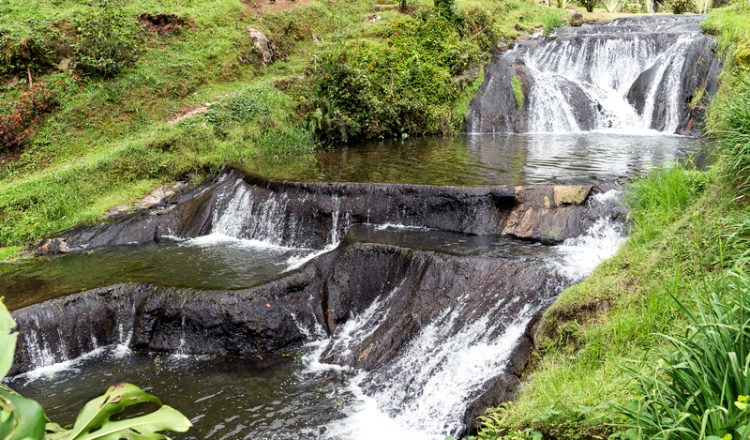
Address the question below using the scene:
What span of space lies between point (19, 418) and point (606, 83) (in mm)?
18421

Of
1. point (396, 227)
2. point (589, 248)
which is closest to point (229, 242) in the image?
point (396, 227)

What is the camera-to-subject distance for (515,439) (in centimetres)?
323

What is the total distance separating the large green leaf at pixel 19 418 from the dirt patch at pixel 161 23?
17.6 m

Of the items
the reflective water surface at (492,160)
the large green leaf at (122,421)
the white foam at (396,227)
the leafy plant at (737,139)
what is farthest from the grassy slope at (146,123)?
the leafy plant at (737,139)

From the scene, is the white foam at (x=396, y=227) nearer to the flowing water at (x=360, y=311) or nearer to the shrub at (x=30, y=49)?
the flowing water at (x=360, y=311)

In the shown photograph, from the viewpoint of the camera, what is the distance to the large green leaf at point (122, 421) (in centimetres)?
180

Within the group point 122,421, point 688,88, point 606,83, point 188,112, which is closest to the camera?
point 122,421

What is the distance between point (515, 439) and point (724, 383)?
1360mm

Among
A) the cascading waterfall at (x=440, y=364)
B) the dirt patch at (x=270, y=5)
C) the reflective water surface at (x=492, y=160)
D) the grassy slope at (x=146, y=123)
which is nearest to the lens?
the cascading waterfall at (x=440, y=364)

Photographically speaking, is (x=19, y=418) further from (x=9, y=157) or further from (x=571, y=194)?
(x=9, y=157)

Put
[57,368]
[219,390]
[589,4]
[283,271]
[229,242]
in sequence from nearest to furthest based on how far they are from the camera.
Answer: [219,390]
[57,368]
[283,271]
[229,242]
[589,4]

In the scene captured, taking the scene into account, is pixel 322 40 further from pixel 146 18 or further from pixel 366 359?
pixel 366 359

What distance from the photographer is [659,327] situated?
3.96m

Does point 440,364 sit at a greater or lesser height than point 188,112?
lesser
